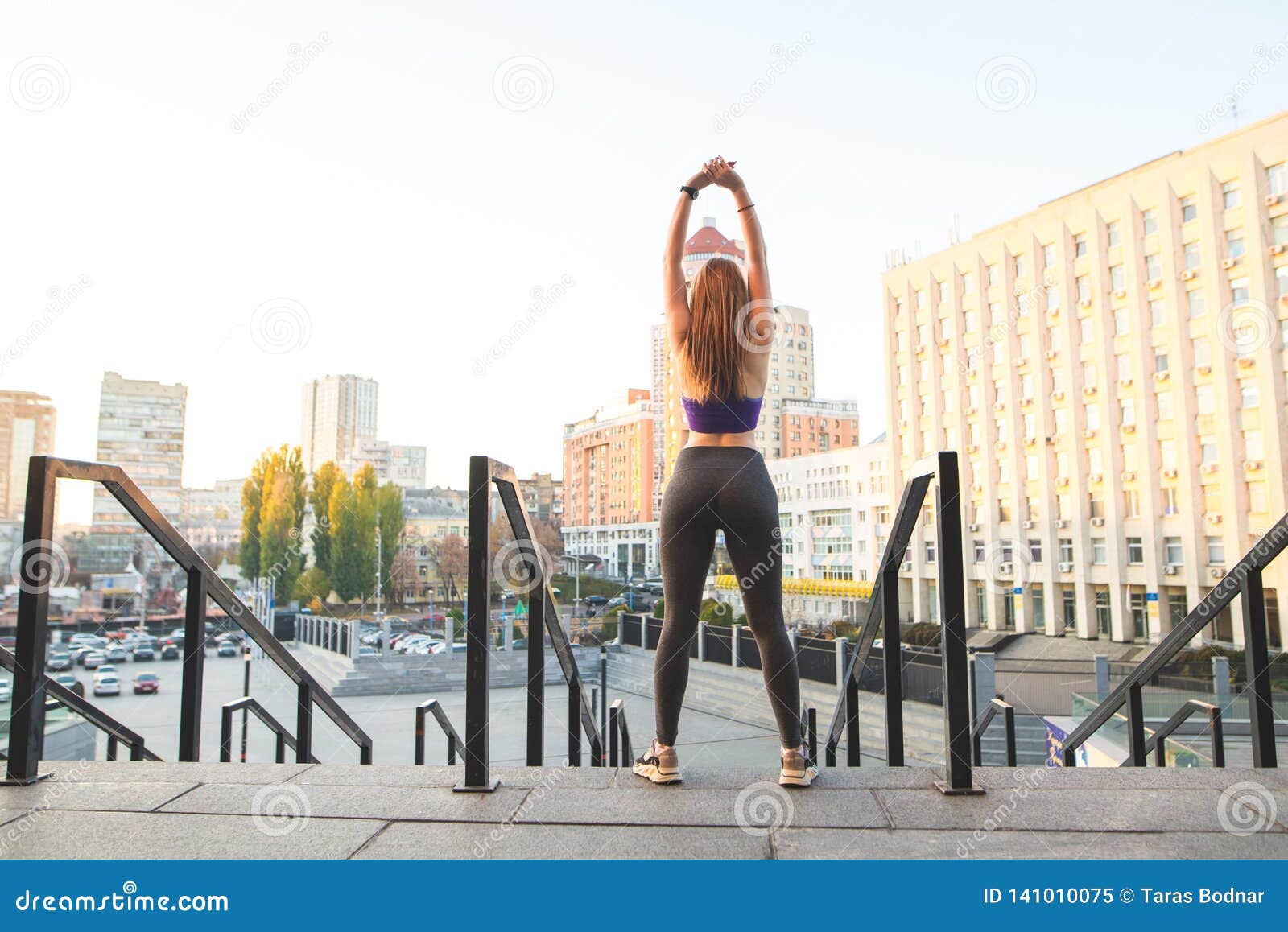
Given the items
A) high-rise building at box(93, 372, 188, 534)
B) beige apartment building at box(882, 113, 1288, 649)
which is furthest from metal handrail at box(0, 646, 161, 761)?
high-rise building at box(93, 372, 188, 534)

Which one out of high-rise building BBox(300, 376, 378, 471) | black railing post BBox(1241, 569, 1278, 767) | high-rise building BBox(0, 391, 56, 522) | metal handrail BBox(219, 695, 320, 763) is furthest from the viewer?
high-rise building BBox(300, 376, 378, 471)

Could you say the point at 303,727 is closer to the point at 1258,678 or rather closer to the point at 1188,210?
the point at 1258,678

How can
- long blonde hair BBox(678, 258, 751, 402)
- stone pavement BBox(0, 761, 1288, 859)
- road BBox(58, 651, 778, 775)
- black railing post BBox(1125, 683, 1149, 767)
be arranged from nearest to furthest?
1. stone pavement BBox(0, 761, 1288, 859)
2. long blonde hair BBox(678, 258, 751, 402)
3. black railing post BBox(1125, 683, 1149, 767)
4. road BBox(58, 651, 778, 775)

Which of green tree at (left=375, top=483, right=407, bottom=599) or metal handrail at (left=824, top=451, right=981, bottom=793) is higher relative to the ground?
green tree at (left=375, top=483, right=407, bottom=599)

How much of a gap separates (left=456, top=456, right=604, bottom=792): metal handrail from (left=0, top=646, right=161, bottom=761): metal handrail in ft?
4.78

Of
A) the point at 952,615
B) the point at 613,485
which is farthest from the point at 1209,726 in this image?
the point at 613,485

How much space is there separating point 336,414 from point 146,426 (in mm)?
38313

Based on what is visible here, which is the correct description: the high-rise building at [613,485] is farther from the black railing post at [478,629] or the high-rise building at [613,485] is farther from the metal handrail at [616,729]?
the black railing post at [478,629]

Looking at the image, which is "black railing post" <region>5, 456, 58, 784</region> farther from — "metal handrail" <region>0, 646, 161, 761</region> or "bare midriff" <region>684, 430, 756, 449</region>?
"bare midriff" <region>684, 430, 756, 449</region>

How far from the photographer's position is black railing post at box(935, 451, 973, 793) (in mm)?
1905

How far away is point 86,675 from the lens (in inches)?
1091

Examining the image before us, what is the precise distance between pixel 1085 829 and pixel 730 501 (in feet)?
3.39
